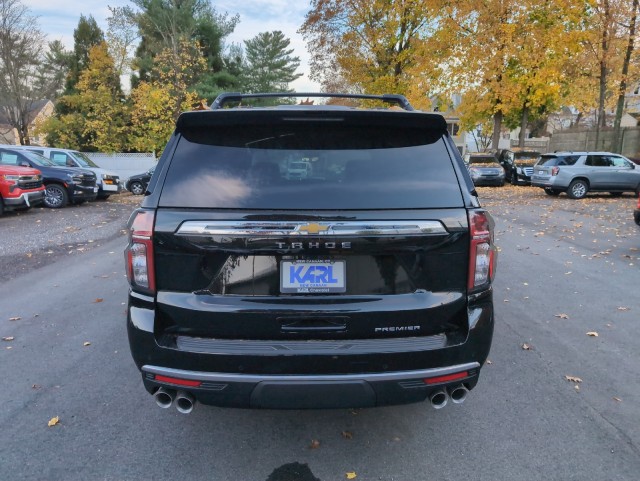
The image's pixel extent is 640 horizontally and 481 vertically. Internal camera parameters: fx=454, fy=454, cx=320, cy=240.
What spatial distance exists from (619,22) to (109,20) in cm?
3086

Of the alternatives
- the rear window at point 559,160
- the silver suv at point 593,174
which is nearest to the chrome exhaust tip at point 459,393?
the silver suv at point 593,174

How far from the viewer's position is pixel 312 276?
2.38 m

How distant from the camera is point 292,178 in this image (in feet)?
A: 8.11

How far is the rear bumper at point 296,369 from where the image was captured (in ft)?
7.66

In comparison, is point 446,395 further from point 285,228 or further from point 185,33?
point 185,33

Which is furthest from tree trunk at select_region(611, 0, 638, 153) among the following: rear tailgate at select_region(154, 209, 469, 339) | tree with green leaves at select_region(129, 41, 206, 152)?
rear tailgate at select_region(154, 209, 469, 339)

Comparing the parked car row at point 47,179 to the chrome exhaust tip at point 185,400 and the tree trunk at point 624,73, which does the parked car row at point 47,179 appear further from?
the tree trunk at point 624,73

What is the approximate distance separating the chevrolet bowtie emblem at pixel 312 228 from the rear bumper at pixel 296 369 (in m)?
0.59

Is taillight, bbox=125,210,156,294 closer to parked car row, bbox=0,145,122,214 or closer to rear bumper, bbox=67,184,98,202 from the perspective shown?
parked car row, bbox=0,145,122,214

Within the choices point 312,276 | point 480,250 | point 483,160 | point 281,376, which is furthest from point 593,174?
point 281,376

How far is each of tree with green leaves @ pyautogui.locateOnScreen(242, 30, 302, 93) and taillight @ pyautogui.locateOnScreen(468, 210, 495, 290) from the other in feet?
147

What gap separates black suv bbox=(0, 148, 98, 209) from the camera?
14.4m

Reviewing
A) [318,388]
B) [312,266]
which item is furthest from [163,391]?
[312,266]

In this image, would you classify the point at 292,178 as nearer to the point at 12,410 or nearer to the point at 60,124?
the point at 12,410
